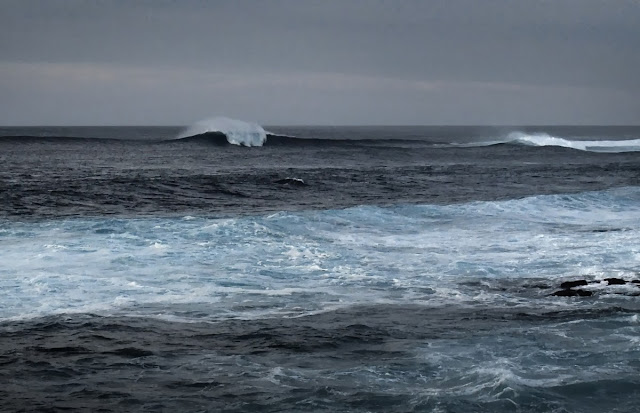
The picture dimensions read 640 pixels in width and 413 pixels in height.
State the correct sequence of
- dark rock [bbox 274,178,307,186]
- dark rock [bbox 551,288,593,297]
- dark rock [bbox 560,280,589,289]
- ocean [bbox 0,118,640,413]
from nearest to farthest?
ocean [bbox 0,118,640,413], dark rock [bbox 551,288,593,297], dark rock [bbox 560,280,589,289], dark rock [bbox 274,178,307,186]

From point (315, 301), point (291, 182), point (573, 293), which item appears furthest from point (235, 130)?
point (573, 293)

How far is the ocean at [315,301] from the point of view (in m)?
9.48

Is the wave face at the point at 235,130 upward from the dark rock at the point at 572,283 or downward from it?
upward

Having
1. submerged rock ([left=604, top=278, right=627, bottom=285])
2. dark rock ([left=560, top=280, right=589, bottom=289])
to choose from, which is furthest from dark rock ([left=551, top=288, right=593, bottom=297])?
submerged rock ([left=604, top=278, right=627, bottom=285])

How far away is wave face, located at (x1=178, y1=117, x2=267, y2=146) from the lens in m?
66.1

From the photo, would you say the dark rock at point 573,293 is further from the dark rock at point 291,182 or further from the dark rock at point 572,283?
the dark rock at point 291,182

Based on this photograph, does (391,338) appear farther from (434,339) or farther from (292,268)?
(292,268)

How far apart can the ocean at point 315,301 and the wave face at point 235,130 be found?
34532mm

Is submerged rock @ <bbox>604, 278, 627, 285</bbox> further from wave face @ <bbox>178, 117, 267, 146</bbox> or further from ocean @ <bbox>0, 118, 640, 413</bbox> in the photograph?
wave face @ <bbox>178, 117, 267, 146</bbox>

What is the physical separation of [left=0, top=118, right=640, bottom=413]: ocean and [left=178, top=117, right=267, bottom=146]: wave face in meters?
34.5

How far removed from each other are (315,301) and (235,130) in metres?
55.6

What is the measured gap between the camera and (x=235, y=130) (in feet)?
224

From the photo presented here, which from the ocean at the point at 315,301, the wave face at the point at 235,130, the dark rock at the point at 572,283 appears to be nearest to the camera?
the ocean at the point at 315,301

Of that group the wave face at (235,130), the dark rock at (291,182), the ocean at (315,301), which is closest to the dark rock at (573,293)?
the ocean at (315,301)
